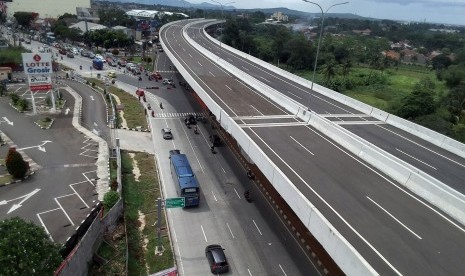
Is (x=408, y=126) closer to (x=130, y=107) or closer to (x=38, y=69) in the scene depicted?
(x=130, y=107)

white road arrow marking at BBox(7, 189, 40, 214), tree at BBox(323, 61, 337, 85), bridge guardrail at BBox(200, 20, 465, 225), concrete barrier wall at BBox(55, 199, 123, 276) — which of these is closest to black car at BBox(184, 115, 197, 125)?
bridge guardrail at BBox(200, 20, 465, 225)

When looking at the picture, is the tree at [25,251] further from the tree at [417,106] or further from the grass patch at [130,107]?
the tree at [417,106]

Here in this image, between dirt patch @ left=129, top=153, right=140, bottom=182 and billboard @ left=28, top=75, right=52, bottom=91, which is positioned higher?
billboard @ left=28, top=75, right=52, bottom=91

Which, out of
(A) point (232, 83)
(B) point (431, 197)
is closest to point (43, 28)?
(A) point (232, 83)

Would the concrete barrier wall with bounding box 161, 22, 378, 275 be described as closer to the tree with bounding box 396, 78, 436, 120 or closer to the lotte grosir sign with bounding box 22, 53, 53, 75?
the lotte grosir sign with bounding box 22, 53, 53, 75

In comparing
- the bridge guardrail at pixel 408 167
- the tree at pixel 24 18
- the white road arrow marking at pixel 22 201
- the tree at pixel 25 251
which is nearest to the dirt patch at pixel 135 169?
the white road arrow marking at pixel 22 201
